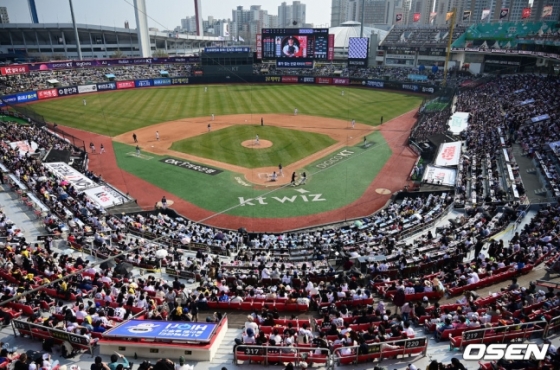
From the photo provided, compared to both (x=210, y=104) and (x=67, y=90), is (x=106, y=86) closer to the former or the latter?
(x=67, y=90)

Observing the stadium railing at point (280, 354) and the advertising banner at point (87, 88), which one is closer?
the stadium railing at point (280, 354)


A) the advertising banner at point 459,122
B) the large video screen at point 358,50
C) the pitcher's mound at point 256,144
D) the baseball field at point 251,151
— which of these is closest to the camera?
the baseball field at point 251,151

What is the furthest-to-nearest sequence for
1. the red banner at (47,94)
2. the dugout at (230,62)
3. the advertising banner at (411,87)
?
the dugout at (230,62), the advertising banner at (411,87), the red banner at (47,94)

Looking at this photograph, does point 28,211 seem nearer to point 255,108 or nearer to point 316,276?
point 316,276

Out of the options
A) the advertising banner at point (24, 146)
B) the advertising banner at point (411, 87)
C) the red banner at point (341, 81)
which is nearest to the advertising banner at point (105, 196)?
the advertising banner at point (24, 146)

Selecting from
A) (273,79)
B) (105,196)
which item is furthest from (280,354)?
(273,79)

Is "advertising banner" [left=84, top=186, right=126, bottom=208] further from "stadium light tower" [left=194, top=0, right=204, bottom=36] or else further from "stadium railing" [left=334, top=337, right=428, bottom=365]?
"stadium light tower" [left=194, top=0, right=204, bottom=36]

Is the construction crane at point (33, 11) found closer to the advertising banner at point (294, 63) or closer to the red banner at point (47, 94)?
the red banner at point (47, 94)
